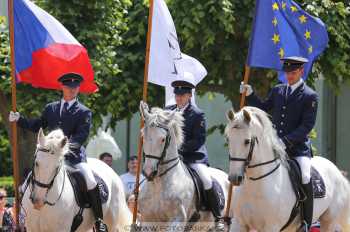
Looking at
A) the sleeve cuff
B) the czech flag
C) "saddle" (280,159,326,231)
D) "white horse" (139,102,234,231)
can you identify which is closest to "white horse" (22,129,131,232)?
"white horse" (139,102,234,231)

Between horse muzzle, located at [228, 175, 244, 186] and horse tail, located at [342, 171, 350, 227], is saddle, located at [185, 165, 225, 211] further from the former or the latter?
horse muzzle, located at [228, 175, 244, 186]

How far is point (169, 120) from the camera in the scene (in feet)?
43.4

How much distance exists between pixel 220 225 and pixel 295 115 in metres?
2.30

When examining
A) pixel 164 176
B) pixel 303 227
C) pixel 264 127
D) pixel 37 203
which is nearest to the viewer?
pixel 264 127

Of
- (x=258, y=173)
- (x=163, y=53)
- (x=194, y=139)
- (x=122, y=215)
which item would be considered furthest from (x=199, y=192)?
(x=163, y=53)

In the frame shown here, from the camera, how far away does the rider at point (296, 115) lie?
41.8 ft

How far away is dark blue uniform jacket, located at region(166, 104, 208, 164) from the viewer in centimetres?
1403

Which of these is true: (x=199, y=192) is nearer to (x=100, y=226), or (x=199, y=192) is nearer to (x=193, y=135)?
(x=193, y=135)

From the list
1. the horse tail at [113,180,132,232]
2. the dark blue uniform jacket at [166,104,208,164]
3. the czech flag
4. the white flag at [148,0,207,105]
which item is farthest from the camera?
the horse tail at [113,180,132,232]

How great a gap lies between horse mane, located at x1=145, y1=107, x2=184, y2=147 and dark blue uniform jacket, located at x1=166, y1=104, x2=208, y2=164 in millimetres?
507

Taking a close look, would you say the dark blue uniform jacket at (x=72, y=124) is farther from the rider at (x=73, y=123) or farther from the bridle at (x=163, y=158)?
the bridle at (x=163, y=158)

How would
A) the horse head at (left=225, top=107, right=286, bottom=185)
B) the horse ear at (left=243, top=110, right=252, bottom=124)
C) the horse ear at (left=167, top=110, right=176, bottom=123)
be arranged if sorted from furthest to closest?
the horse ear at (left=167, top=110, right=176, bottom=123) < the horse ear at (left=243, top=110, right=252, bottom=124) < the horse head at (left=225, top=107, right=286, bottom=185)

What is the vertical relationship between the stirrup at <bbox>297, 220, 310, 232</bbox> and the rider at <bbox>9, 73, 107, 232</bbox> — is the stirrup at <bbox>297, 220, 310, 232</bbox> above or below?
below

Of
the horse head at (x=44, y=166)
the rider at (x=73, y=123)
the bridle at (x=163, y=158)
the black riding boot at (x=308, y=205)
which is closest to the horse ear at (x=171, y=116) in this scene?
the bridle at (x=163, y=158)
